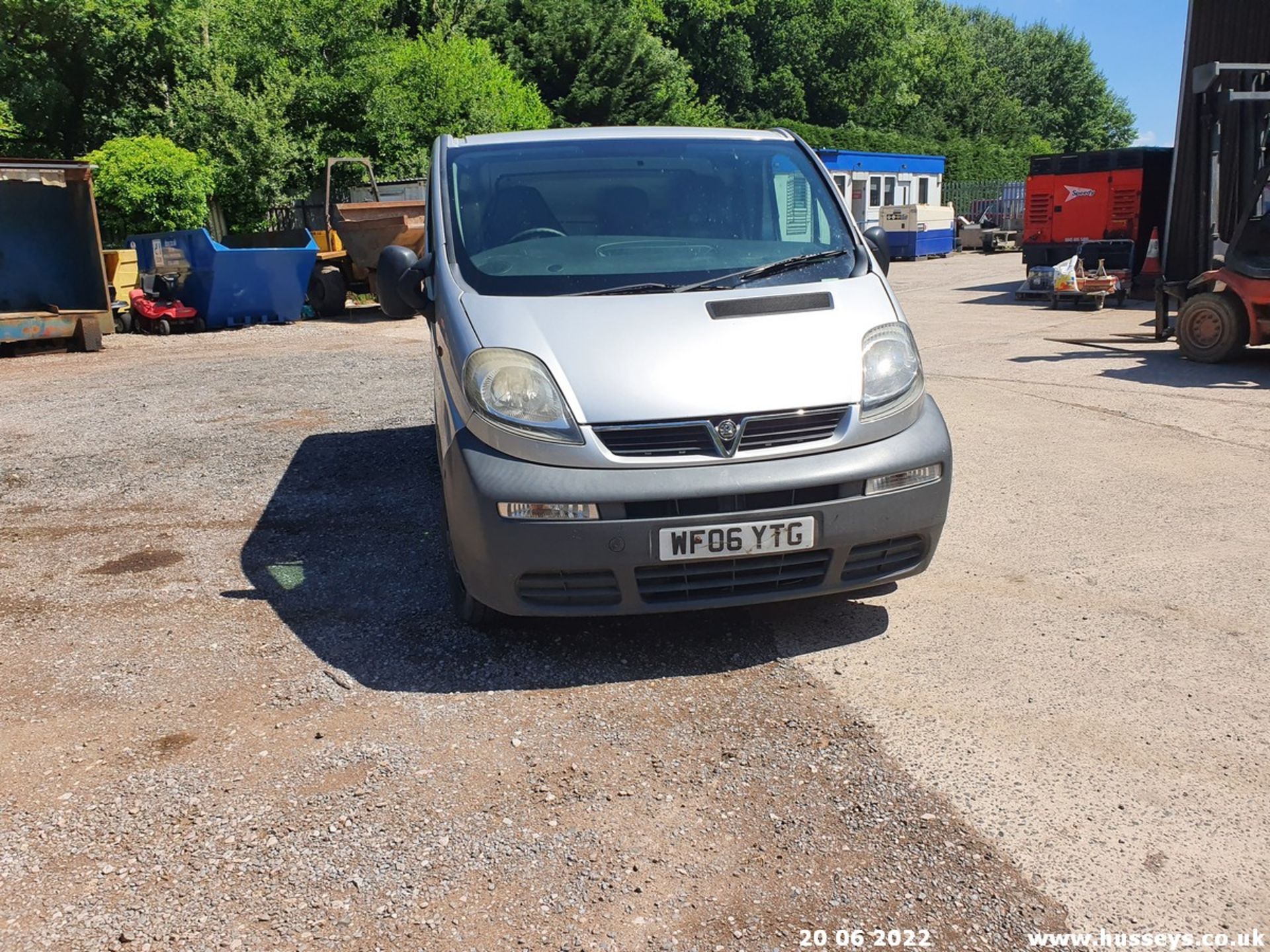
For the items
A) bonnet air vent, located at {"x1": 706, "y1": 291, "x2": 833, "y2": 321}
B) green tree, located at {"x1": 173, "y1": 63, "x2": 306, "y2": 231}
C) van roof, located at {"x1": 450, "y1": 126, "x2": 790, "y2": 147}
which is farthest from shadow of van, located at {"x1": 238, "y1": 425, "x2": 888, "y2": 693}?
green tree, located at {"x1": 173, "y1": 63, "x2": 306, "y2": 231}

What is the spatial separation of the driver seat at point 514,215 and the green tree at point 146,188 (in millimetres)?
16110

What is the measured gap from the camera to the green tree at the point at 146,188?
18.3 metres

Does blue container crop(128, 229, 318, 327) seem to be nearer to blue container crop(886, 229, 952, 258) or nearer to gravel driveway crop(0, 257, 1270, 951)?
gravel driveway crop(0, 257, 1270, 951)

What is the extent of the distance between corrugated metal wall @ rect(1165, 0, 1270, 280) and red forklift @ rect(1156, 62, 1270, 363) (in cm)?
281

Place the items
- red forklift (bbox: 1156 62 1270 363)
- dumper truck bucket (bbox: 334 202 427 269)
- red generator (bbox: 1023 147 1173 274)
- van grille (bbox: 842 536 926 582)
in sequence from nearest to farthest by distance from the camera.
Result: 1. van grille (bbox: 842 536 926 582)
2. red forklift (bbox: 1156 62 1270 363)
3. dumper truck bucket (bbox: 334 202 427 269)
4. red generator (bbox: 1023 147 1173 274)

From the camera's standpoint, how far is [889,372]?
12.6 ft

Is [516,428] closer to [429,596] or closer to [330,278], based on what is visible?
[429,596]

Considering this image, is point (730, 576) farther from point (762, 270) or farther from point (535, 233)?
point (535, 233)

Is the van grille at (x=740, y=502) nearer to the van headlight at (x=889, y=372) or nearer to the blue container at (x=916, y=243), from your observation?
the van headlight at (x=889, y=372)

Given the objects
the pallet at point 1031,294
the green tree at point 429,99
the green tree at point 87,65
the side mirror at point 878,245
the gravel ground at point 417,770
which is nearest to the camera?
the gravel ground at point 417,770

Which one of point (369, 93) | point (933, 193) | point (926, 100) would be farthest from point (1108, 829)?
point (926, 100)

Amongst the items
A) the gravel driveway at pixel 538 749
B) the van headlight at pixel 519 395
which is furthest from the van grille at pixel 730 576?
the van headlight at pixel 519 395

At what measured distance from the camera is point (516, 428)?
141 inches

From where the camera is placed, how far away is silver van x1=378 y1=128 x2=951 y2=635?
Answer: 11.4 ft
